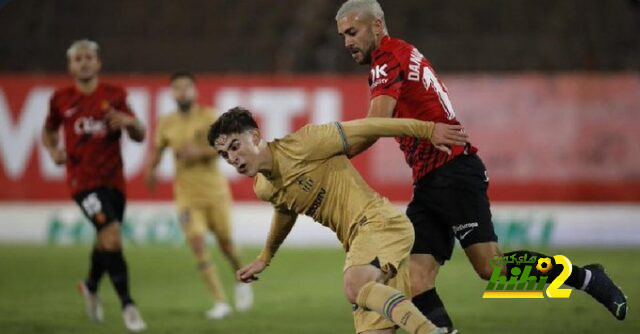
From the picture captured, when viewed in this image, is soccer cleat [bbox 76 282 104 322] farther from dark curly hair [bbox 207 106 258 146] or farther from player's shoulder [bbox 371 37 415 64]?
player's shoulder [bbox 371 37 415 64]

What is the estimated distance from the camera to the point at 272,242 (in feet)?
23.4

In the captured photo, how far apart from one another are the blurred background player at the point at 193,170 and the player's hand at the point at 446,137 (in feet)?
19.0

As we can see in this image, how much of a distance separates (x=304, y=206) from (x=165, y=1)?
13.5 meters

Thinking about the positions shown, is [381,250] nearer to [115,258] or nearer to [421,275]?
[421,275]

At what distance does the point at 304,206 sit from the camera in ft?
22.5

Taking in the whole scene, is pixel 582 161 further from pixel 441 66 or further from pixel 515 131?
pixel 441 66

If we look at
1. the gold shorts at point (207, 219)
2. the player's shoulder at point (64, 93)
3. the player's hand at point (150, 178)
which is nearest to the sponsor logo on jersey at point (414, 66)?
the player's shoulder at point (64, 93)

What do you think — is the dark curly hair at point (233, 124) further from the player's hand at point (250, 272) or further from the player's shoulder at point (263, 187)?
the player's hand at point (250, 272)

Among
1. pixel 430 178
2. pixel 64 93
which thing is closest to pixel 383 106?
pixel 430 178

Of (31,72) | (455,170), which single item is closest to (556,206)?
(31,72)

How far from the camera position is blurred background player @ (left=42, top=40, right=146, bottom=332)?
10.2m

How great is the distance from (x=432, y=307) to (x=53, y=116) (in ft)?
15.2

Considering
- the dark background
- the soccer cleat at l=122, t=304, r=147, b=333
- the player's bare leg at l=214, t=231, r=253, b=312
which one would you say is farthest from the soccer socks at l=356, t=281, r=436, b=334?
the dark background

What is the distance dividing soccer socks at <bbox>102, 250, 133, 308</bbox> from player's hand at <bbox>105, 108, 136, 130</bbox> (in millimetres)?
1113
